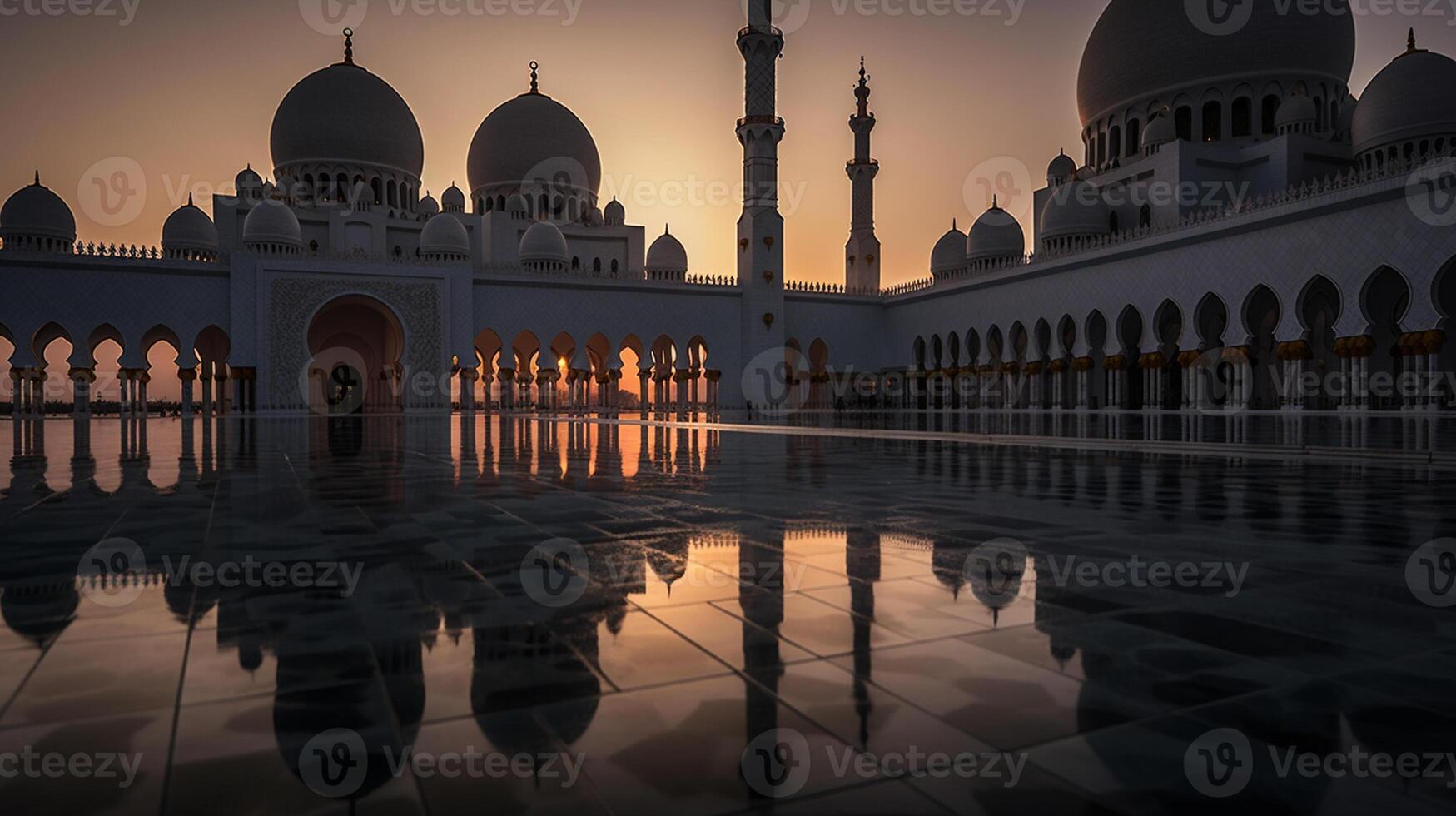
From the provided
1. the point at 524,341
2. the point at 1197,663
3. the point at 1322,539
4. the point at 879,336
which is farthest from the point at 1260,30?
the point at 1197,663

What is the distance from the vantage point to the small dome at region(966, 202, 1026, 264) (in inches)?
1161

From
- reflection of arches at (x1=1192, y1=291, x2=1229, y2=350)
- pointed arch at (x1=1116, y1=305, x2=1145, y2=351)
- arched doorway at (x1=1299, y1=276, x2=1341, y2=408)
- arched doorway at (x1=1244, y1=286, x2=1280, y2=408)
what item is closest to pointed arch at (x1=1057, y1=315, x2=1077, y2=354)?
pointed arch at (x1=1116, y1=305, x2=1145, y2=351)

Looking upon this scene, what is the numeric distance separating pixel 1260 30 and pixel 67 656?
3140 centimetres

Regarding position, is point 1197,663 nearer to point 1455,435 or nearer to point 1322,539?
point 1322,539

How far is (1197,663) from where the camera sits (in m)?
1.75

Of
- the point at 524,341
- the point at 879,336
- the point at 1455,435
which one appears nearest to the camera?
the point at 1455,435

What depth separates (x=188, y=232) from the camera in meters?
26.0

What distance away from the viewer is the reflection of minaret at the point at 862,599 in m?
1.53

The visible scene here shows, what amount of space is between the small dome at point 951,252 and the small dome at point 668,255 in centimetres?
957

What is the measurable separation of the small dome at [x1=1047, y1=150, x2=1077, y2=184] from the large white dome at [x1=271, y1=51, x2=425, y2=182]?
22657mm

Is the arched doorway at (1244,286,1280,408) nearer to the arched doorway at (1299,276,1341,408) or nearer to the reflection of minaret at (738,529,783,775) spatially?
the arched doorway at (1299,276,1341,408)

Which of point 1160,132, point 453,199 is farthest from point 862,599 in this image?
point 453,199

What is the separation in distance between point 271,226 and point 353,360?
7.32 meters

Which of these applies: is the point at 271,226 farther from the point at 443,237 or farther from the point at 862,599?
the point at 862,599
